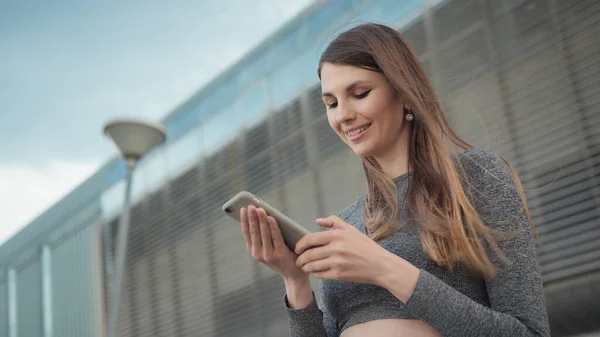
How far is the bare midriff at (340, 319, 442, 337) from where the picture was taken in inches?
44.1

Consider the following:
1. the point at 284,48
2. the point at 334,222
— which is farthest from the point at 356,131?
the point at 284,48

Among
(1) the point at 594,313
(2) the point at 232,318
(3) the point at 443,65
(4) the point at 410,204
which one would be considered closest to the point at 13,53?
(2) the point at 232,318

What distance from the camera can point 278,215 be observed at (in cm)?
116

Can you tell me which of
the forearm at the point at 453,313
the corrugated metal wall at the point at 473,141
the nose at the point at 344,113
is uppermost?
the corrugated metal wall at the point at 473,141

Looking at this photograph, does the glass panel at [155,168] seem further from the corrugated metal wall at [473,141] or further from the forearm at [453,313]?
the forearm at [453,313]

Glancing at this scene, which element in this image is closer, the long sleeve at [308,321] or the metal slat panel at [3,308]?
the long sleeve at [308,321]

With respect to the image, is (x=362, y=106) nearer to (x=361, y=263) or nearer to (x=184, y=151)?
(x=361, y=263)

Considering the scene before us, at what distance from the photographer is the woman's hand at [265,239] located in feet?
3.80

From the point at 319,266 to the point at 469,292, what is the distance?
26 cm

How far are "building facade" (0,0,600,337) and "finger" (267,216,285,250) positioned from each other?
18.4 inches

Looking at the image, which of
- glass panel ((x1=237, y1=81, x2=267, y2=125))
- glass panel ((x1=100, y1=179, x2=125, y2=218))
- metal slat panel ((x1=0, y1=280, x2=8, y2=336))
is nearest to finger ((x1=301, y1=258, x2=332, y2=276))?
glass panel ((x1=237, y1=81, x2=267, y2=125))

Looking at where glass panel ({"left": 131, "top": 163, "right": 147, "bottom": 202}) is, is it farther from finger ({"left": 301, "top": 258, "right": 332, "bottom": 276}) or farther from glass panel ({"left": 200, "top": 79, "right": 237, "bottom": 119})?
finger ({"left": 301, "top": 258, "right": 332, "bottom": 276})

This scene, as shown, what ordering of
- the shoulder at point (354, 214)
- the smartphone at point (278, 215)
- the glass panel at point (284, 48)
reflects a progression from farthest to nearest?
the glass panel at point (284, 48) < the shoulder at point (354, 214) < the smartphone at point (278, 215)

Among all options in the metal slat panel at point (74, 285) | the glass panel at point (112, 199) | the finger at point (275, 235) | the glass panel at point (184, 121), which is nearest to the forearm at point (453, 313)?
the finger at point (275, 235)
